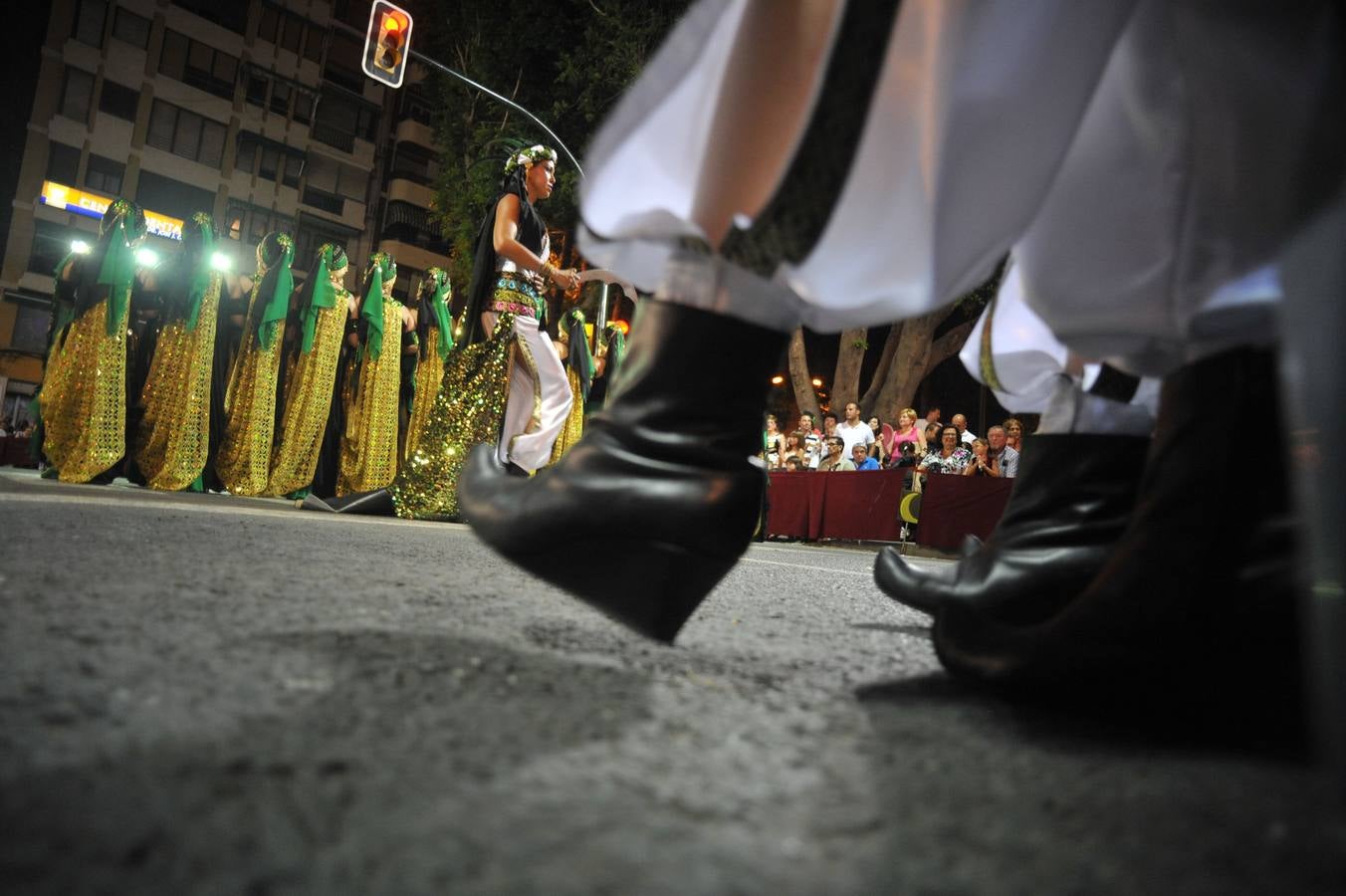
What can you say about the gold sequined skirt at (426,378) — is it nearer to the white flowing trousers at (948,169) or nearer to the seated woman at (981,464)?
the seated woman at (981,464)

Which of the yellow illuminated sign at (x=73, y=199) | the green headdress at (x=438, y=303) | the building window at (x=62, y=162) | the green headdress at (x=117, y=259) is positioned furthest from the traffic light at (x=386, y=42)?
the building window at (x=62, y=162)

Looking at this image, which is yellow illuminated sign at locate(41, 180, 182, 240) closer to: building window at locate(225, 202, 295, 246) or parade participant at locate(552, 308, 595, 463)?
building window at locate(225, 202, 295, 246)

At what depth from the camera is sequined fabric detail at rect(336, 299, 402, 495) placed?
23.8ft

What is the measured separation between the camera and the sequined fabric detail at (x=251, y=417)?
6832mm

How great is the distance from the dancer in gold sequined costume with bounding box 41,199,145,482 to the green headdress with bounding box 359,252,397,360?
1.68 m

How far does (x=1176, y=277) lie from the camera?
911 millimetres

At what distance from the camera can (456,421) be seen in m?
5.05

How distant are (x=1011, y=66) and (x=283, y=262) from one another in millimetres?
7050

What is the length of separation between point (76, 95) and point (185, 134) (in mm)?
3465

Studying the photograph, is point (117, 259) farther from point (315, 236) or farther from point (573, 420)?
point (315, 236)

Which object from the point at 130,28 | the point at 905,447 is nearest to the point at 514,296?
the point at 905,447

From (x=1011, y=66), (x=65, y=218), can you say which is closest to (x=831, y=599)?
(x=1011, y=66)

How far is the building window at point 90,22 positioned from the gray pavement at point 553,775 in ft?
123

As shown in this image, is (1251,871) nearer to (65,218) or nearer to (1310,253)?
(1310,253)
